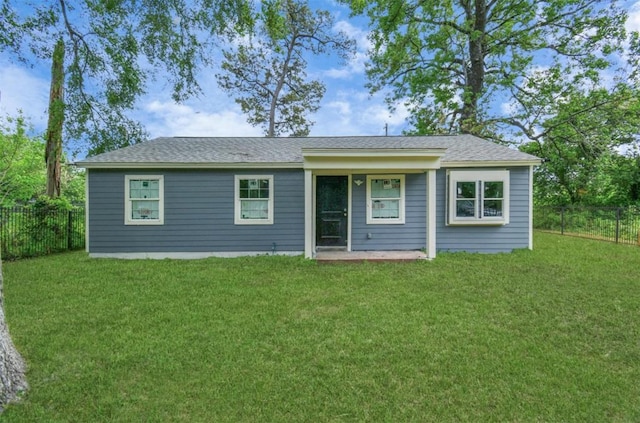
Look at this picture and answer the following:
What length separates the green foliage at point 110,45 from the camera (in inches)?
294

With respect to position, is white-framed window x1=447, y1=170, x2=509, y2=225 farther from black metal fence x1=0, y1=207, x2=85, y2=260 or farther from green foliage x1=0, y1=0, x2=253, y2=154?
black metal fence x1=0, y1=207, x2=85, y2=260

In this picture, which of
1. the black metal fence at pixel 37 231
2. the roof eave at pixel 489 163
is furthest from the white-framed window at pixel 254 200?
the black metal fence at pixel 37 231

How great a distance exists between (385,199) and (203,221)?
4.82m

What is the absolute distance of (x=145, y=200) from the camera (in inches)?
307

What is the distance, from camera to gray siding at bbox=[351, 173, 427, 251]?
7965mm

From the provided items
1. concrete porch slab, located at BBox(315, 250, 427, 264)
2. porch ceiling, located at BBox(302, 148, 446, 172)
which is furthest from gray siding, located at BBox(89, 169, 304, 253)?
porch ceiling, located at BBox(302, 148, 446, 172)

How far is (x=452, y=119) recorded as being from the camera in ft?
53.8

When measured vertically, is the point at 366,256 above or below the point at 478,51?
below

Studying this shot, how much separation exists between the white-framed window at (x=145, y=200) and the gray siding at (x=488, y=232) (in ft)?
23.8

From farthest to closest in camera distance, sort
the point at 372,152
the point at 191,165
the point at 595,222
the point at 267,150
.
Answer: the point at 595,222 < the point at 267,150 < the point at 191,165 < the point at 372,152

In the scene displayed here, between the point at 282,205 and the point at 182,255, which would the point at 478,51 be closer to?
the point at 282,205

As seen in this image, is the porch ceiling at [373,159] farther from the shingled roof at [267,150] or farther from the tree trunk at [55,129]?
the tree trunk at [55,129]

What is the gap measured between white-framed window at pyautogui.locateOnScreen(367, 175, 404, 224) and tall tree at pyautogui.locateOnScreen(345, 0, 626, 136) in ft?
27.6

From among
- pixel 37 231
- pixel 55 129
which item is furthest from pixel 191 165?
pixel 55 129
